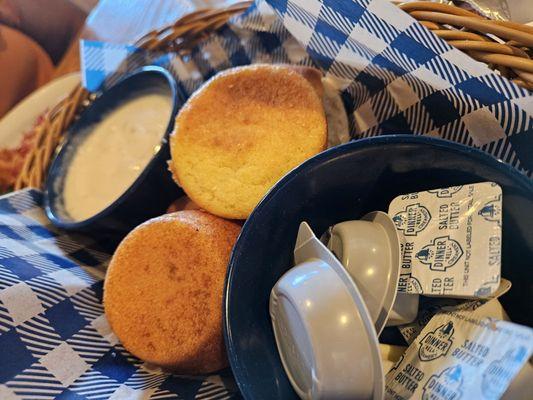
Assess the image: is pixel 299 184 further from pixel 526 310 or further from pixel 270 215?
pixel 526 310

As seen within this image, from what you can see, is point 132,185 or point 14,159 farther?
point 14,159

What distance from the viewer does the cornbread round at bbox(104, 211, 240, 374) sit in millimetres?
703

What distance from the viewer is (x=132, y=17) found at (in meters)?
1.23

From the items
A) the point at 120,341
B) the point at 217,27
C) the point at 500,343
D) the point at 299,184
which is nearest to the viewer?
the point at 500,343

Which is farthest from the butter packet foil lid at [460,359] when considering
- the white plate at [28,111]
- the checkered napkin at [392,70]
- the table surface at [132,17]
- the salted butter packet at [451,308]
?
the white plate at [28,111]

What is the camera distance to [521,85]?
0.57m

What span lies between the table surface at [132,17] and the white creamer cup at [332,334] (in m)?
0.79

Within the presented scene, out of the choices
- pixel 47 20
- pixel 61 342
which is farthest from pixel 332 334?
pixel 47 20

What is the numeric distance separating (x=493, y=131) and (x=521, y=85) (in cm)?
6

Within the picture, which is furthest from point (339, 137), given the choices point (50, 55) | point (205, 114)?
point (50, 55)

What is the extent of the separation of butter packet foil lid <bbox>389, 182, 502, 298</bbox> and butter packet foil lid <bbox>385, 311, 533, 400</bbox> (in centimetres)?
4

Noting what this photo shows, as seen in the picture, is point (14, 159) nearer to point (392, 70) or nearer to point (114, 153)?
point (114, 153)

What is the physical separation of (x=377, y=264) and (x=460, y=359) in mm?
134

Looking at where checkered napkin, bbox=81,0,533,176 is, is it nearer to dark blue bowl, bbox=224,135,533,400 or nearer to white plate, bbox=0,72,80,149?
dark blue bowl, bbox=224,135,533,400
